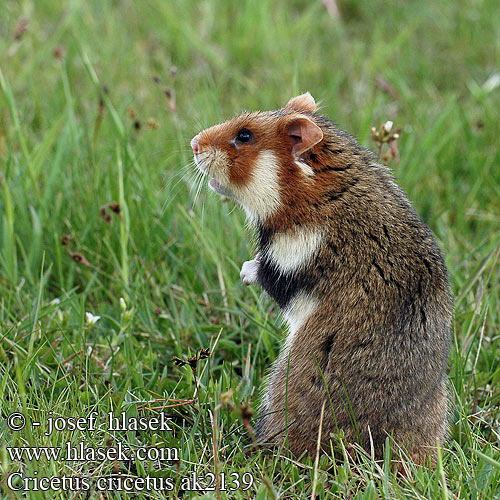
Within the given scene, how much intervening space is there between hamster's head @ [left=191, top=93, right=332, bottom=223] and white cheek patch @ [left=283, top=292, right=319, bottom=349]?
0.35m

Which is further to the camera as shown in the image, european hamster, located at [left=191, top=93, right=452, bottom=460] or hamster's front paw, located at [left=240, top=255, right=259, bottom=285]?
hamster's front paw, located at [left=240, top=255, right=259, bottom=285]

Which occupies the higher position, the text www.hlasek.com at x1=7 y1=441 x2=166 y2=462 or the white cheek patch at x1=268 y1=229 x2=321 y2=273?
the white cheek patch at x1=268 y1=229 x2=321 y2=273

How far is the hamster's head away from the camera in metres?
3.28

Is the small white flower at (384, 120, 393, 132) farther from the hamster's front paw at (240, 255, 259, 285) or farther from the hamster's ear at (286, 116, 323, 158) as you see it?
the hamster's front paw at (240, 255, 259, 285)

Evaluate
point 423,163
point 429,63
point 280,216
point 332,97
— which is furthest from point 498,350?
point 429,63

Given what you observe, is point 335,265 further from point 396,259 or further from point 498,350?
A: point 498,350

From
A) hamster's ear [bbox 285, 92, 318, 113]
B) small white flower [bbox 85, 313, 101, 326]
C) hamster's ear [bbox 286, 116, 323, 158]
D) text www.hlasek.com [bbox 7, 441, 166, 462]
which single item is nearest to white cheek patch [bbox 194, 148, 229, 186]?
hamster's ear [bbox 286, 116, 323, 158]

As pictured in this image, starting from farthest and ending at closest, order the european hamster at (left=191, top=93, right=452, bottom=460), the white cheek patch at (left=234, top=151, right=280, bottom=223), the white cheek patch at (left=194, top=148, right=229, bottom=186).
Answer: the white cheek patch at (left=194, top=148, right=229, bottom=186), the white cheek patch at (left=234, top=151, right=280, bottom=223), the european hamster at (left=191, top=93, right=452, bottom=460)

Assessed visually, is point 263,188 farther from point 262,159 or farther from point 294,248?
point 294,248

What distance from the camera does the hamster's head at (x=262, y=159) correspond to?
10.8 ft

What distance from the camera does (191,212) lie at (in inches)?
170

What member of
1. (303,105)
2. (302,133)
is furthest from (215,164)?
(303,105)

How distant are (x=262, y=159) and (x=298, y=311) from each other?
64 cm

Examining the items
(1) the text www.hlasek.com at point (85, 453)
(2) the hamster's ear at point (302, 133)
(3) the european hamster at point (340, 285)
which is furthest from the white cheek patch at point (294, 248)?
(1) the text www.hlasek.com at point (85, 453)
